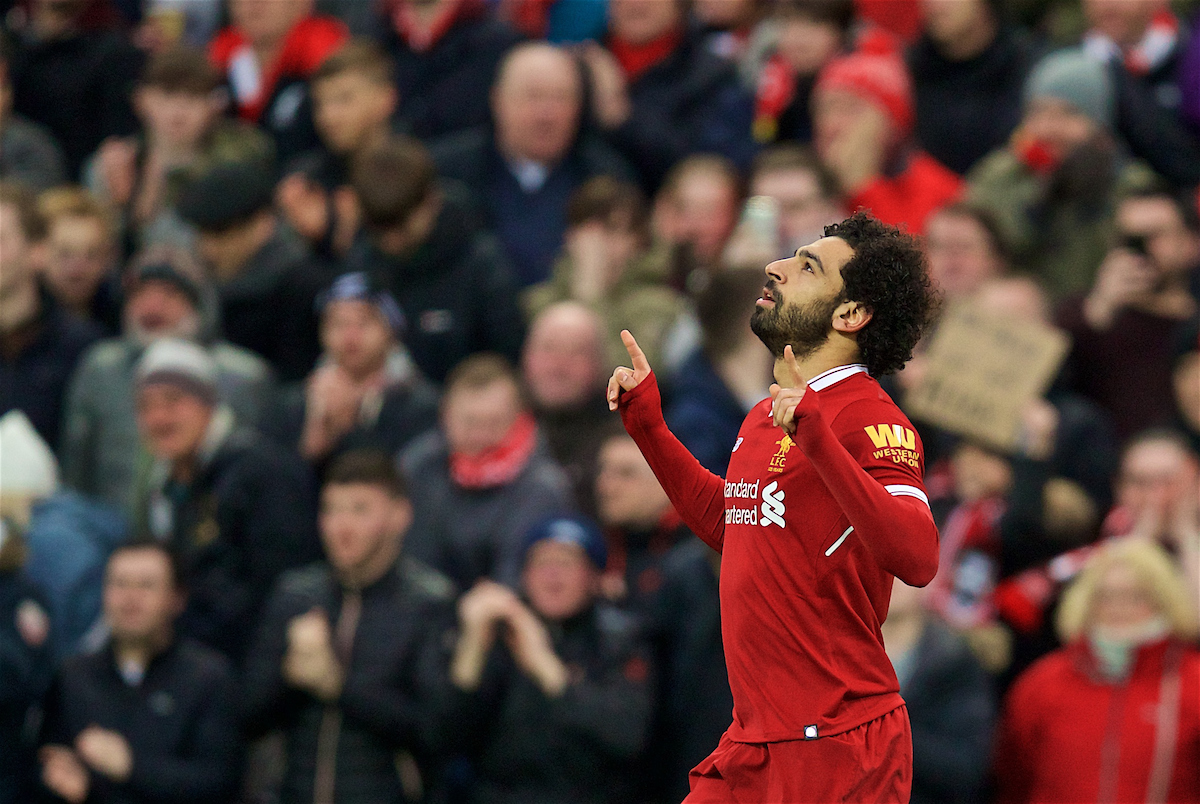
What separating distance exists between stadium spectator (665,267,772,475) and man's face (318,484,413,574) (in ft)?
3.78

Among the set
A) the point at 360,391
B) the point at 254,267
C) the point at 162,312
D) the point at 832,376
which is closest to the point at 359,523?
the point at 360,391

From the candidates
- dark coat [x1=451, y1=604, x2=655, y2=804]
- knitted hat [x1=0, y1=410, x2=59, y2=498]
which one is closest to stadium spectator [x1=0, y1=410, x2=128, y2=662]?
knitted hat [x1=0, y1=410, x2=59, y2=498]

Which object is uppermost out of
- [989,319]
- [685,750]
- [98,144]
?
[98,144]

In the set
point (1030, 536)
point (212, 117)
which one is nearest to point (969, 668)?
point (1030, 536)

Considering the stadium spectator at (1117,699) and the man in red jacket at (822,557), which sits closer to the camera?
the man in red jacket at (822,557)

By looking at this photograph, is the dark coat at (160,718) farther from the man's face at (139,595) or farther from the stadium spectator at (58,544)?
the stadium spectator at (58,544)

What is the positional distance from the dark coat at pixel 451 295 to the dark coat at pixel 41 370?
4.79ft

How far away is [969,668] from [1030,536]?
719mm

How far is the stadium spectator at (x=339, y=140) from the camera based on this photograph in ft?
29.2

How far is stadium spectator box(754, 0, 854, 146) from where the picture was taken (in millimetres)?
8961

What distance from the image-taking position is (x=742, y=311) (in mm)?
6910

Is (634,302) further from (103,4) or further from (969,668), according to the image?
(103,4)

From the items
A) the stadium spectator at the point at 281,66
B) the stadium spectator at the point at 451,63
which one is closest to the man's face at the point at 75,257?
the stadium spectator at the point at 281,66

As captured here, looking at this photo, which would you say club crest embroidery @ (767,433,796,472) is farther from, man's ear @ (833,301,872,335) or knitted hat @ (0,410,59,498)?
knitted hat @ (0,410,59,498)
